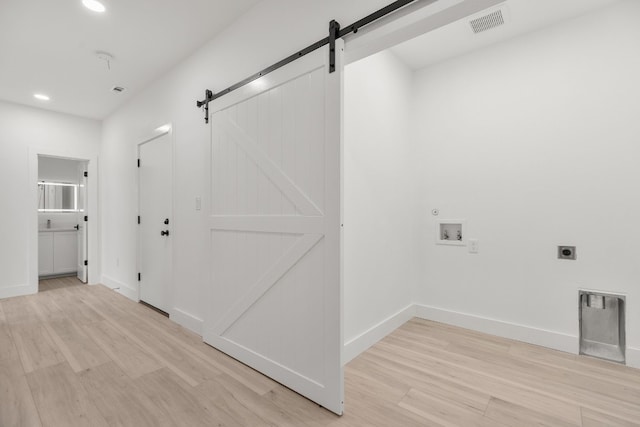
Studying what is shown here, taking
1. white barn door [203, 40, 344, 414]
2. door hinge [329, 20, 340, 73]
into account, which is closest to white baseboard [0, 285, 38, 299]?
white barn door [203, 40, 344, 414]

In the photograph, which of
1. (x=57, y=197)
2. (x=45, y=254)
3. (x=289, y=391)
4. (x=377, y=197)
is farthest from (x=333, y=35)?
(x=57, y=197)

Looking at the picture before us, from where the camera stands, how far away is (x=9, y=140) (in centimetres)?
416

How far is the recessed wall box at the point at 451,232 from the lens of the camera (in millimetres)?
3027

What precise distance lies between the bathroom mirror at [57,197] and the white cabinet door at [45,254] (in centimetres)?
66

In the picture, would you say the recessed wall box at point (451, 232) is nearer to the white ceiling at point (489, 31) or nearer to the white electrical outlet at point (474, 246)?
the white electrical outlet at point (474, 246)

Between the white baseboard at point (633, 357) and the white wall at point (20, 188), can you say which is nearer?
the white baseboard at point (633, 357)

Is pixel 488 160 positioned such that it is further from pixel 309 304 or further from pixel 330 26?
pixel 309 304

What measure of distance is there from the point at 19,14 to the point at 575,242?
16.5ft

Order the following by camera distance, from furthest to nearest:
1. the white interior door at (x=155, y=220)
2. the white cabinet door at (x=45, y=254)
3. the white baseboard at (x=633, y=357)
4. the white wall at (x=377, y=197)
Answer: the white cabinet door at (x=45, y=254), the white interior door at (x=155, y=220), the white wall at (x=377, y=197), the white baseboard at (x=633, y=357)

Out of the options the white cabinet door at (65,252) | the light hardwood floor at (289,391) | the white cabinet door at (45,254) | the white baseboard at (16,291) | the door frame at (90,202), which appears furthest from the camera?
the white cabinet door at (65,252)

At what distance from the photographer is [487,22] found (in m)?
2.51

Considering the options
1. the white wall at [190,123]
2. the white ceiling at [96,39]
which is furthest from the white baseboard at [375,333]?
the white ceiling at [96,39]

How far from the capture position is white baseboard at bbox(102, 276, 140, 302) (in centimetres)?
395

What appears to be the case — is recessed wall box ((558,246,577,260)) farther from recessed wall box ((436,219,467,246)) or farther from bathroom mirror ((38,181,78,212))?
bathroom mirror ((38,181,78,212))
